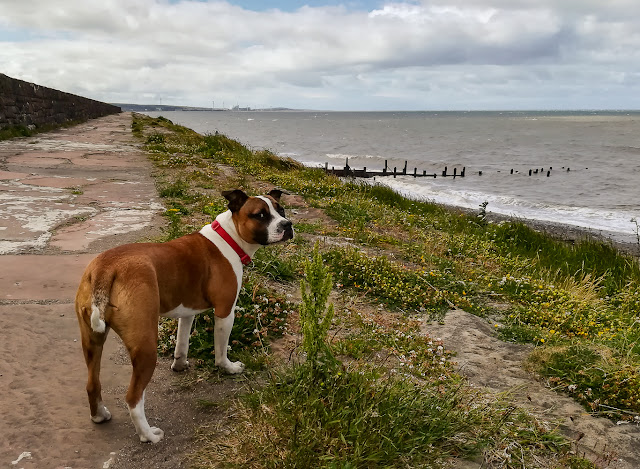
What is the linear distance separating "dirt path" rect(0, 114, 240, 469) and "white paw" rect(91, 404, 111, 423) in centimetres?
4

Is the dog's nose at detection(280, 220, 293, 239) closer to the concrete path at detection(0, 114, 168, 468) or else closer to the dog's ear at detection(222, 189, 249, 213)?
the dog's ear at detection(222, 189, 249, 213)

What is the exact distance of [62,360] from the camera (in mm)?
3385

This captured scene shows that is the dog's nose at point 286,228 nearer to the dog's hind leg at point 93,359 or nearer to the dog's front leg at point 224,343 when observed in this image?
the dog's front leg at point 224,343

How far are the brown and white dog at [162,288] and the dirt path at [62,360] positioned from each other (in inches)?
6.1

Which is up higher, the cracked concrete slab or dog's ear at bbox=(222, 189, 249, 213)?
dog's ear at bbox=(222, 189, 249, 213)

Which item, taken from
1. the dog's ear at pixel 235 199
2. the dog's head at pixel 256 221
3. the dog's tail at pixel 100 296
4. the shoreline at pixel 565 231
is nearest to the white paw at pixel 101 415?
the dog's tail at pixel 100 296

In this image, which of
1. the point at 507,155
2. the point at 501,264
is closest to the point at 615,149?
the point at 507,155

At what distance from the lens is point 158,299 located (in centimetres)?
279

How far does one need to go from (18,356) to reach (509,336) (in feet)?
14.6

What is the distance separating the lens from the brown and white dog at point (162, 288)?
2639 millimetres

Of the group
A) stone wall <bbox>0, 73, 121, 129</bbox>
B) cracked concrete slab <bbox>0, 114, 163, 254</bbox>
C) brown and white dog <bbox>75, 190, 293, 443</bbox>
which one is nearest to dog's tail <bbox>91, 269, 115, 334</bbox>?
brown and white dog <bbox>75, 190, 293, 443</bbox>

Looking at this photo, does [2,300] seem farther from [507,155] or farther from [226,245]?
[507,155]

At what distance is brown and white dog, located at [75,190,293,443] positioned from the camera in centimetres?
264

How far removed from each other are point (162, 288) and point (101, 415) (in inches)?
32.6
